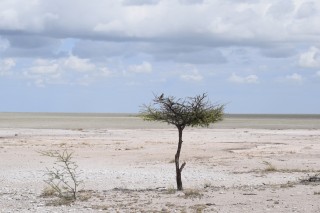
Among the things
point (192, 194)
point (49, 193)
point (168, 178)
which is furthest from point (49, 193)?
point (168, 178)

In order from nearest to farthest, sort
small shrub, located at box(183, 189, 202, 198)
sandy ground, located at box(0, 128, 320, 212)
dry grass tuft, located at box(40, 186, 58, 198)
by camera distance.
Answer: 1. sandy ground, located at box(0, 128, 320, 212)
2. small shrub, located at box(183, 189, 202, 198)
3. dry grass tuft, located at box(40, 186, 58, 198)

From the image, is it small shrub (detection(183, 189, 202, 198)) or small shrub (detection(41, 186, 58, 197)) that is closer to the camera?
small shrub (detection(183, 189, 202, 198))

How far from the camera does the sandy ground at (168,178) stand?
18.1 meters

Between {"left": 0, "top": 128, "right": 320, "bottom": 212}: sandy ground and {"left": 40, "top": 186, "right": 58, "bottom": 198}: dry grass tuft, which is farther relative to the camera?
{"left": 40, "top": 186, "right": 58, "bottom": 198}: dry grass tuft

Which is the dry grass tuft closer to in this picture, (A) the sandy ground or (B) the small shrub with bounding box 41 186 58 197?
(B) the small shrub with bounding box 41 186 58 197

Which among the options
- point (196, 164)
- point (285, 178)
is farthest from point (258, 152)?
point (285, 178)

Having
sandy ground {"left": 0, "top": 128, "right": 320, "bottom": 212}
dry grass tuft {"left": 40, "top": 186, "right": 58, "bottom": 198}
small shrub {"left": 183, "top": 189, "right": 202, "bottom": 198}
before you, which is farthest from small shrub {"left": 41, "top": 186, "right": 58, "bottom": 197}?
small shrub {"left": 183, "top": 189, "right": 202, "bottom": 198}

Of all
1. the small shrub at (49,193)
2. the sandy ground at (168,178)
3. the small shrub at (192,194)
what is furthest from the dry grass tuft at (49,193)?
the small shrub at (192,194)

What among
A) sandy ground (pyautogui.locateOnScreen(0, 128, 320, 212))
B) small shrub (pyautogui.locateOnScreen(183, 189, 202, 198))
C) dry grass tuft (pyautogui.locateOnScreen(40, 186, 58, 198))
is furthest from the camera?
dry grass tuft (pyautogui.locateOnScreen(40, 186, 58, 198))

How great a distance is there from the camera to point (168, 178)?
2608cm

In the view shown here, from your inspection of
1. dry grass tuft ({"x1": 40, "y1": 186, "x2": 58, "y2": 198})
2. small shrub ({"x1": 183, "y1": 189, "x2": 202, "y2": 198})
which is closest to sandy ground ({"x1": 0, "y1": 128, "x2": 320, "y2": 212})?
small shrub ({"x1": 183, "y1": 189, "x2": 202, "y2": 198})

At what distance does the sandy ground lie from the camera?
18.1 meters

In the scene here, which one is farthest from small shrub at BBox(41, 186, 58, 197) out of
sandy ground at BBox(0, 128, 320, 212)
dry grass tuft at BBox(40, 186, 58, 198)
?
sandy ground at BBox(0, 128, 320, 212)

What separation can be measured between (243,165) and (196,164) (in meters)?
2.49
